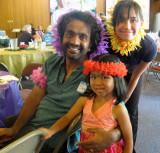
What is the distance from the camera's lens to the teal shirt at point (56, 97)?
1243 millimetres

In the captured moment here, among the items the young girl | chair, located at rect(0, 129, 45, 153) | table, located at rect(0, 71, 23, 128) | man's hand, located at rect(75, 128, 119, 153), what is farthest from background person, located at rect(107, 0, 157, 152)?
table, located at rect(0, 71, 23, 128)

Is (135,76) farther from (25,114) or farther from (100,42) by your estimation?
(25,114)

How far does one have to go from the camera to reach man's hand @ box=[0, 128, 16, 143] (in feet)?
4.12

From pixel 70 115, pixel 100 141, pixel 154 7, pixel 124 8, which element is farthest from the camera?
pixel 154 7

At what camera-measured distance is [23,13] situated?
863cm

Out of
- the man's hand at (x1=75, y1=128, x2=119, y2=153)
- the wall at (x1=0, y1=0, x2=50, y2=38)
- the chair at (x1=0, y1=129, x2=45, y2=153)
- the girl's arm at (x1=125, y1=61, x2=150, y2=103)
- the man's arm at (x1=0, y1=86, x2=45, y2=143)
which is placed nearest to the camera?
the chair at (x1=0, y1=129, x2=45, y2=153)

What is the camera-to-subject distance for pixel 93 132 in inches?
43.6

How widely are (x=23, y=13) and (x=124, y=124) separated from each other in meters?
8.86

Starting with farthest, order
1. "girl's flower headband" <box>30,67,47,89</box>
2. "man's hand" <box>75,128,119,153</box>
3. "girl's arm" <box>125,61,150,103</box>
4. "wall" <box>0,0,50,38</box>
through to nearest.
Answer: "wall" <box>0,0,50,38</box>
"girl's arm" <box>125,61,150,103</box>
"girl's flower headband" <box>30,67,47,89</box>
"man's hand" <box>75,128,119,153</box>

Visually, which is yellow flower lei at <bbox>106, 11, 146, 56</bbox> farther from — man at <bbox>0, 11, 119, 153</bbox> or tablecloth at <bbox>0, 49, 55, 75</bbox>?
tablecloth at <bbox>0, 49, 55, 75</bbox>

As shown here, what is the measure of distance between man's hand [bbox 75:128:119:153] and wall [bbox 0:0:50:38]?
8.41 meters

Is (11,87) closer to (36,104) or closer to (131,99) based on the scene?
(36,104)

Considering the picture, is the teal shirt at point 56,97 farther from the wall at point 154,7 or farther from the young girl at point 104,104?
the wall at point 154,7

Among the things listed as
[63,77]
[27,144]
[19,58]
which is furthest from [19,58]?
[27,144]
